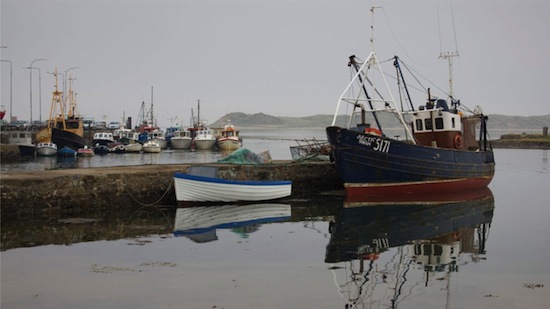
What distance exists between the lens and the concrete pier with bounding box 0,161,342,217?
742 inches

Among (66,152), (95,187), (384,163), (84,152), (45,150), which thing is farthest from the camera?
(84,152)

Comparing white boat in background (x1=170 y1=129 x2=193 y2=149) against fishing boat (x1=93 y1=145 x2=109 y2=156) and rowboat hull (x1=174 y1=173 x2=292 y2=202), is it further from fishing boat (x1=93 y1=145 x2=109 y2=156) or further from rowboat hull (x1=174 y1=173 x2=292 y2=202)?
rowboat hull (x1=174 y1=173 x2=292 y2=202)

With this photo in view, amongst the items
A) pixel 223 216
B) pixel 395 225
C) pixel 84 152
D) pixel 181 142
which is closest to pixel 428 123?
pixel 395 225

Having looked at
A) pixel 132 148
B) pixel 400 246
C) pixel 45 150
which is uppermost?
pixel 132 148

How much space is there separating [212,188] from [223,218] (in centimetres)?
239

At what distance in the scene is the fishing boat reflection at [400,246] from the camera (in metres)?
11.8

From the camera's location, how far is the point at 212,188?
72.7 feet

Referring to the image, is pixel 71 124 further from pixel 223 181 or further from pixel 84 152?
pixel 223 181

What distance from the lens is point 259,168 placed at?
84.7ft

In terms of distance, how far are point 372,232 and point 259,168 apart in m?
8.86

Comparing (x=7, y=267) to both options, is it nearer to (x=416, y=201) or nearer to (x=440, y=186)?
(x=416, y=201)

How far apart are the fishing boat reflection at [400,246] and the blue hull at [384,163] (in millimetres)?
1079

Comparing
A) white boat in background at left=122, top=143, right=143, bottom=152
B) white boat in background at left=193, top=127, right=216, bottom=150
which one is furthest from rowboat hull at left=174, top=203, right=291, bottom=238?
white boat in background at left=193, top=127, right=216, bottom=150

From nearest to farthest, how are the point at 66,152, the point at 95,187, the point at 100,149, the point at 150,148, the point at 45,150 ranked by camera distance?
the point at 95,187 < the point at 45,150 < the point at 66,152 < the point at 100,149 < the point at 150,148
